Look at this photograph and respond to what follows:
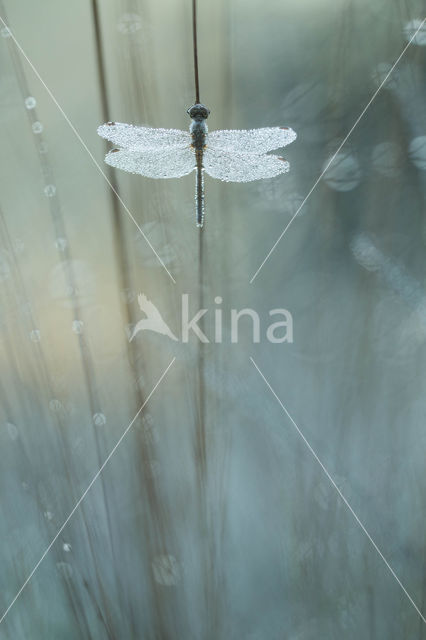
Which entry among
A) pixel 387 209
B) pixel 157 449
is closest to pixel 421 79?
pixel 387 209

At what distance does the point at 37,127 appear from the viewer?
3.71 feet

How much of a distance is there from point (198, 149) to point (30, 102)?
45 centimetres


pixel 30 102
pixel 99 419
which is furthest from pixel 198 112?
pixel 99 419

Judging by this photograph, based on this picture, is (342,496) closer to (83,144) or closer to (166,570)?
(166,570)

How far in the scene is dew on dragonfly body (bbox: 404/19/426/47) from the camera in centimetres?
108

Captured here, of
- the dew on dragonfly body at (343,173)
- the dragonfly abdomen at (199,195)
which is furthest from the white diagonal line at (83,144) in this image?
the dew on dragonfly body at (343,173)

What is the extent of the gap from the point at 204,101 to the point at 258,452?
0.68 meters

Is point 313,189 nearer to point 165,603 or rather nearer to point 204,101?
point 204,101

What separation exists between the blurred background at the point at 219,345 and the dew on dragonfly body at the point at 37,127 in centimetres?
1

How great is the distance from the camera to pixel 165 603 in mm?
1072

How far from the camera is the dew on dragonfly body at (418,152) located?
106cm

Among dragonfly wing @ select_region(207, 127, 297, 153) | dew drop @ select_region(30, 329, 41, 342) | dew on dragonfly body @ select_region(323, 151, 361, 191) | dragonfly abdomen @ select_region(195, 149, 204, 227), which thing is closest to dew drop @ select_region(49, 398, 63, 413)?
dew drop @ select_region(30, 329, 41, 342)

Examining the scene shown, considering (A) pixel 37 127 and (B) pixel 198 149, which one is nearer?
(B) pixel 198 149

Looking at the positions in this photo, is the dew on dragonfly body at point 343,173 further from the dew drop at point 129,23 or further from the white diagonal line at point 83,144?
the dew drop at point 129,23
